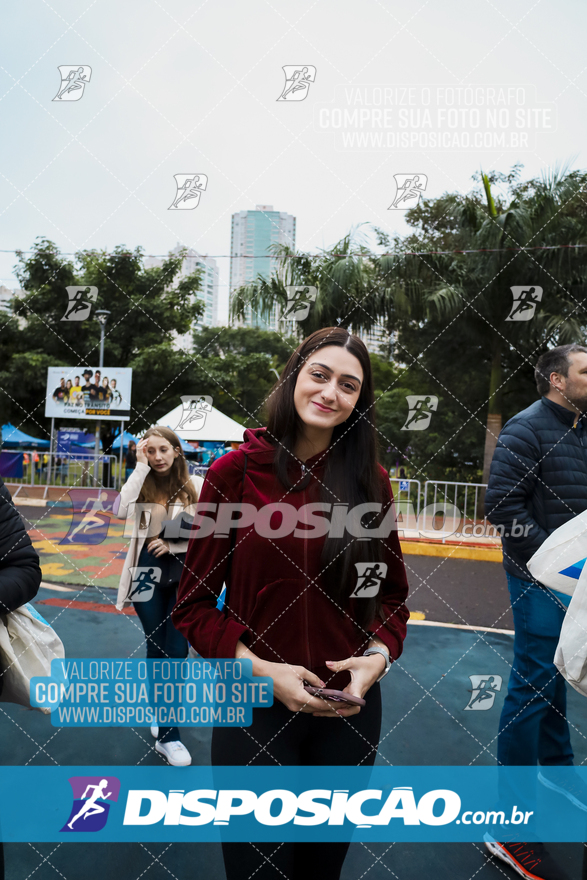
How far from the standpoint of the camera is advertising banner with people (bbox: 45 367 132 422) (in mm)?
5715

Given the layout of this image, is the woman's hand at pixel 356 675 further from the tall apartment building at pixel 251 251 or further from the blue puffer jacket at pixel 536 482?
the tall apartment building at pixel 251 251

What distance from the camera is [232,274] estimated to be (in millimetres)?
4617

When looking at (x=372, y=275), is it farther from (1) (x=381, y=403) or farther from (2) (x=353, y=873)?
(2) (x=353, y=873)

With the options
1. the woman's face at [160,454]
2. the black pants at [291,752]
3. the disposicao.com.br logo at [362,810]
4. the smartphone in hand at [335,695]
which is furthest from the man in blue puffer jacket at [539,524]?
the woman's face at [160,454]

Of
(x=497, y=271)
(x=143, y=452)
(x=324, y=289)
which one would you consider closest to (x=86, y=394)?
(x=324, y=289)

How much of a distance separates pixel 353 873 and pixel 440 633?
2158 millimetres

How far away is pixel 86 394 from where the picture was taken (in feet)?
20.9

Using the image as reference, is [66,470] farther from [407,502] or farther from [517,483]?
[517,483]

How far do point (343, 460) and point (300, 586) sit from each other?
1.06 ft

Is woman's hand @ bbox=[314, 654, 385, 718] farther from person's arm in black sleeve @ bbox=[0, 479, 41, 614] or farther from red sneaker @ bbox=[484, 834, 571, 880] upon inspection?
red sneaker @ bbox=[484, 834, 571, 880]

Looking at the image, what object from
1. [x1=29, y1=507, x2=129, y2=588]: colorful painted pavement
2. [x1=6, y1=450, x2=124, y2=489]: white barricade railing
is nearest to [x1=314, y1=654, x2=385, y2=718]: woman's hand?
[x1=29, y1=507, x2=129, y2=588]: colorful painted pavement

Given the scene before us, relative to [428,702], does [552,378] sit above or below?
above

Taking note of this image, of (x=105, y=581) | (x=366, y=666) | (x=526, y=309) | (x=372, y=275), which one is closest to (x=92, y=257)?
(x=372, y=275)

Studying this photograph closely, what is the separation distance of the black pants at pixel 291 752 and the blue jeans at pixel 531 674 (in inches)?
32.5
